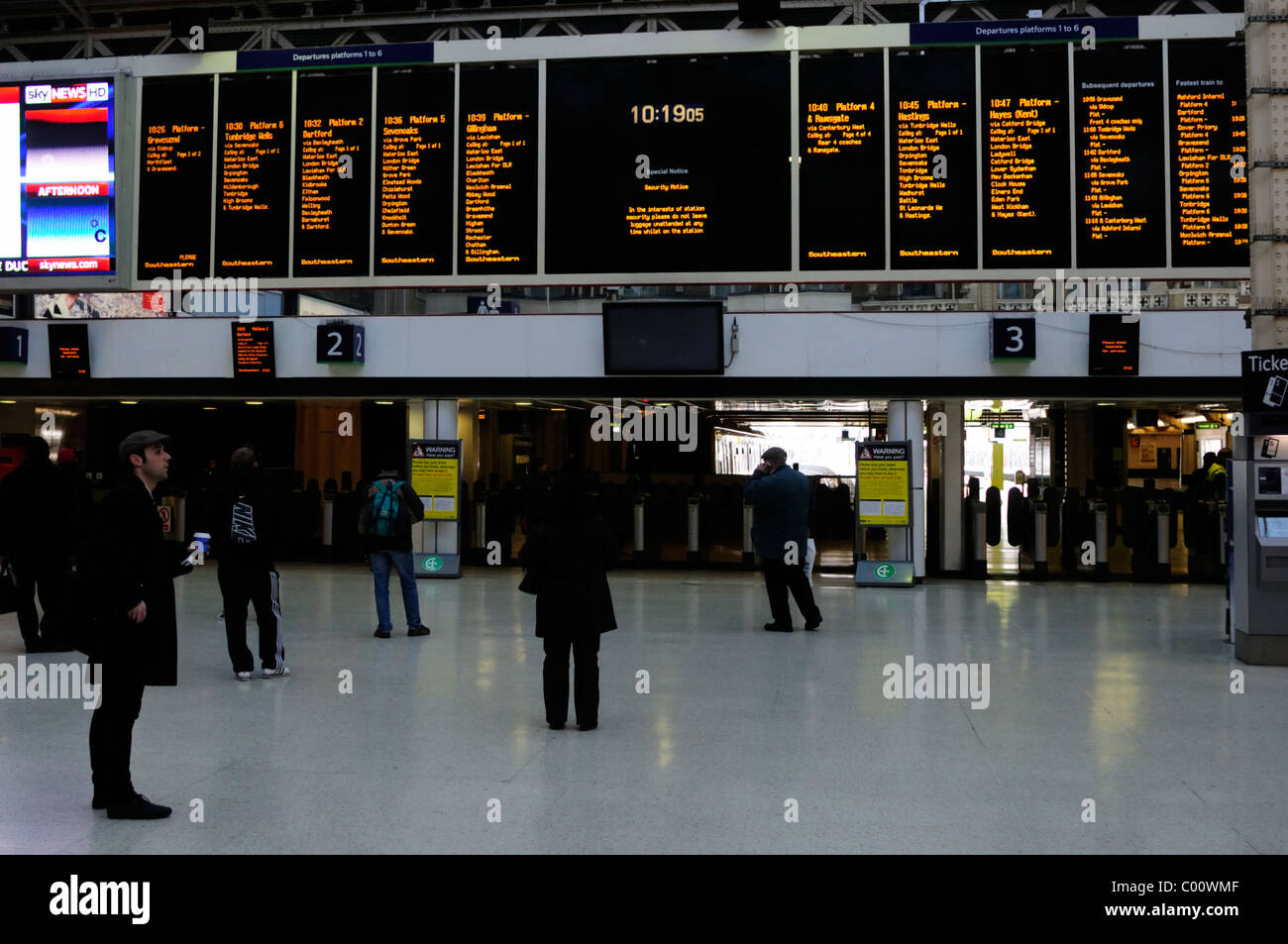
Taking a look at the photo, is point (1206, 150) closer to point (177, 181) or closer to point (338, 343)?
point (338, 343)

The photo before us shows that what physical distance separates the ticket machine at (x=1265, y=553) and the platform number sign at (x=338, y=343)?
35.1 ft

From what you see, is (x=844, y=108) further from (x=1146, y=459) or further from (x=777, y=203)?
(x=1146, y=459)

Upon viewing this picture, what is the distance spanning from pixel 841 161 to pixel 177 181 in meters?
8.64

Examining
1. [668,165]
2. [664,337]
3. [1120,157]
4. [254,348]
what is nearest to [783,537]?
[664,337]

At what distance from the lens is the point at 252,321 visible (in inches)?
623

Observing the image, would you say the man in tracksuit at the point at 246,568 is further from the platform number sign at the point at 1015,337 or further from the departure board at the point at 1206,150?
the departure board at the point at 1206,150

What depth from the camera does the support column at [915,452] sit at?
1511 centimetres

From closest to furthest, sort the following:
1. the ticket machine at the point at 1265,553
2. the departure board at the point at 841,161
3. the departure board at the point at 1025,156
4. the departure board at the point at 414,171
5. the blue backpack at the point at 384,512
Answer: the ticket machine at the point at 1265,553 < the blue backpack at the point at 384,512 < the departure board at the point at 1025,156 < the departure board at the point at 841,161 < the departure board at the point at 414,171

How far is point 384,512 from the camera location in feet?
33.8

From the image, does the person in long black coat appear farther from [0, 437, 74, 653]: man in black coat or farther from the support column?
the support column

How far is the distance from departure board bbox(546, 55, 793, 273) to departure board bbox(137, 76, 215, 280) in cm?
461

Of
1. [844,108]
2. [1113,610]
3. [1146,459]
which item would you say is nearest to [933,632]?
[1113,610]

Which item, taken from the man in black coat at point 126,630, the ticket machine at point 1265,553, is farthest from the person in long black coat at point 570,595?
the ticket machine at point 1265,553
